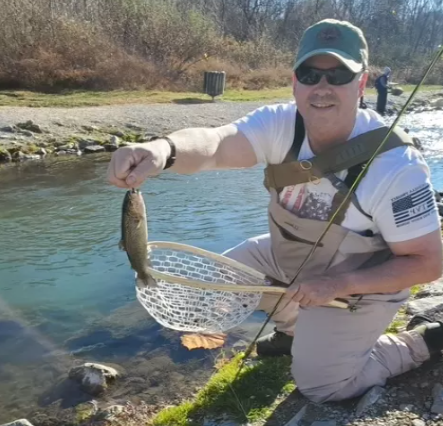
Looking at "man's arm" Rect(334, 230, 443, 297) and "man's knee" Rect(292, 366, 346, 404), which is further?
"man's knee" Rect(292, 366, 346, 404)

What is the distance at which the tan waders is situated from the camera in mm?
3479

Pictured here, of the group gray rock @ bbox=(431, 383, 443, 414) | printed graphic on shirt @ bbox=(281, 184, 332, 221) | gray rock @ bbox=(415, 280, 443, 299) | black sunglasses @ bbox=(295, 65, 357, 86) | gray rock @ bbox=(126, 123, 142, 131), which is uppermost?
black sunglasses @ bbox=(295, 65, 357, 86)

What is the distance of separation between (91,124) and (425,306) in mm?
14386

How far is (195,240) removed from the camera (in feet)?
26.7

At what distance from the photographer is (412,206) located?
3.20 m

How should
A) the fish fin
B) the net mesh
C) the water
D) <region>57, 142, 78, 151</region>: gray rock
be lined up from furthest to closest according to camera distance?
<region>57, 142, 78, 151</region>: gray rock
the water
the net mesh
the fish fin

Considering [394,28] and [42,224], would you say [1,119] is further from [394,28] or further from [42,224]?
[394,28]

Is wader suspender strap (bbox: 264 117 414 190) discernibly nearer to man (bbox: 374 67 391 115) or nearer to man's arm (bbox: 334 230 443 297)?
man's arm (bbox: 334 230 443 297)

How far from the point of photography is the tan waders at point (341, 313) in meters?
3.48

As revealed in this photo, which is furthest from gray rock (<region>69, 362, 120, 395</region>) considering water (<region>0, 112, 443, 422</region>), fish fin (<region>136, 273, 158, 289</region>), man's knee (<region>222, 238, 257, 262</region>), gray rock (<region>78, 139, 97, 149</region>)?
gray rock (<region>78, 139, 97, 149</region>)

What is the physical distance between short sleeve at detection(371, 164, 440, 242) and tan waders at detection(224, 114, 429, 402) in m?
0.19

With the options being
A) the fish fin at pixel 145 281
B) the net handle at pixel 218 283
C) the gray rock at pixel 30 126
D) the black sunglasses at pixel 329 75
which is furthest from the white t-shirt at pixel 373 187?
the gray rock at pixel 30 126

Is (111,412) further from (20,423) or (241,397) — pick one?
(241,397)

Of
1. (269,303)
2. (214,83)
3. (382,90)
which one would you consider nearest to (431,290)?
(269,303)
